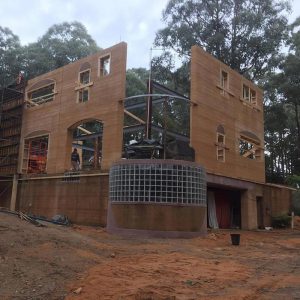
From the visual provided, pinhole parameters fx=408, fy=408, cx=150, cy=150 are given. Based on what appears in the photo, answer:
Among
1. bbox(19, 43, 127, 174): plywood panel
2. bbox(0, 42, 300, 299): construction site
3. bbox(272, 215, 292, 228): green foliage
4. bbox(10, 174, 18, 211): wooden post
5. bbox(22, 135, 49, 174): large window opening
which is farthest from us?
bbox(272, 215, 292, 228): green foliage

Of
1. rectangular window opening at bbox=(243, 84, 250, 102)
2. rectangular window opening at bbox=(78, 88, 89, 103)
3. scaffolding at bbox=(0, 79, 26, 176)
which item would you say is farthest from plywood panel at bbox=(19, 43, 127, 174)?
rectangular window opening at bbox=(243, 84, 250, 102)

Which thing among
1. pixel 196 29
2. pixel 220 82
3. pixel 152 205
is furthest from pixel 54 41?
pixel 152 205

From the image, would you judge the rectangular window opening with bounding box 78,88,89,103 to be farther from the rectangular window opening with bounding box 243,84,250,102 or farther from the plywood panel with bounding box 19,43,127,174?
the rectangular window opening with bounding box 243,84,250,102

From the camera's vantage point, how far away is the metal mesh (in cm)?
1537

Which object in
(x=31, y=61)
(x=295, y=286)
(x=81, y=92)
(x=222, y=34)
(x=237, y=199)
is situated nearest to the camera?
(x=295, y=286)

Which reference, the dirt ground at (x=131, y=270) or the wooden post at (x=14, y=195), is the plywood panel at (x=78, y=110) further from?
the dirt ground at (x=131, y=270)

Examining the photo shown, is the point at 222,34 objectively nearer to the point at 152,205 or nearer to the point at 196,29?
the point at 196,29

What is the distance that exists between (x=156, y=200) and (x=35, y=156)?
1378cm

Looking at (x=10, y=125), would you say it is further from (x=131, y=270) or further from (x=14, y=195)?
(x=131, y=270)

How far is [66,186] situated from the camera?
20.5 meters

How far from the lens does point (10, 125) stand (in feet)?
86.3

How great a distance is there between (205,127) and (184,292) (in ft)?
47.7

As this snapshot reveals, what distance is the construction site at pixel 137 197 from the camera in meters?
7.51

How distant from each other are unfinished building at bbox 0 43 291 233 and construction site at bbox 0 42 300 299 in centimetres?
6
